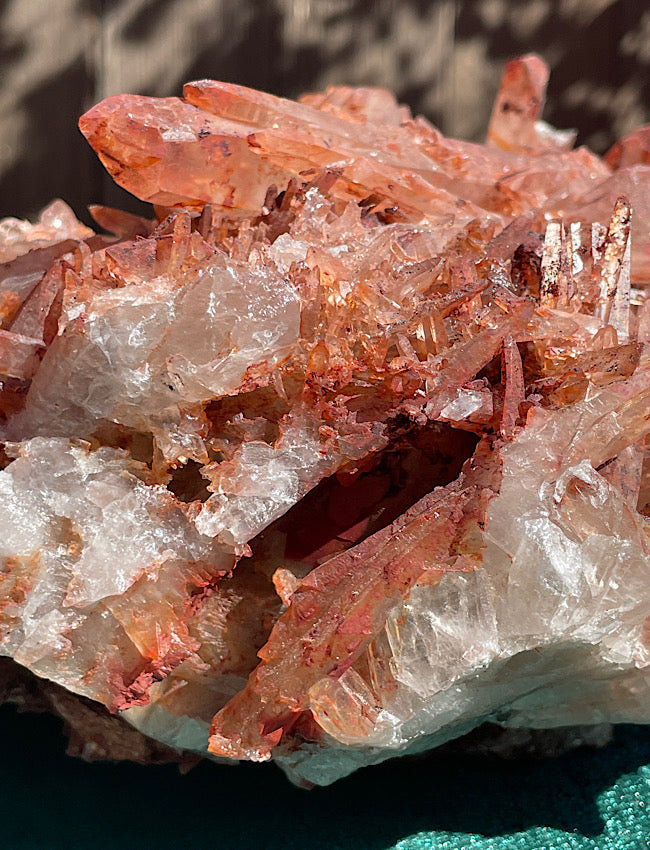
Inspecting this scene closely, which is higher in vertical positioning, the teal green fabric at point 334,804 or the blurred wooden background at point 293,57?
the blurred wooden background at point 293,57

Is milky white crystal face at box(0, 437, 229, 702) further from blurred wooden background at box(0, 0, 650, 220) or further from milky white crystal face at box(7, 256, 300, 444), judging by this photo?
blurred wooden background at box(0, 0, 650, 220)

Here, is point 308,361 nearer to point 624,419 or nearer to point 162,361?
point 162,361

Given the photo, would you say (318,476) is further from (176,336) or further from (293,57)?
(293,57)

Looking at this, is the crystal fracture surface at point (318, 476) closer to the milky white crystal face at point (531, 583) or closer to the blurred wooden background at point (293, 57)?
the milky white crystal face at point (531, 583)

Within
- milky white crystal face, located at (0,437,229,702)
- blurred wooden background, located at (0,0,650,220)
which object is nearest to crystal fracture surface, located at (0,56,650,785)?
milky white crystal face, located at (0,437,229,702)

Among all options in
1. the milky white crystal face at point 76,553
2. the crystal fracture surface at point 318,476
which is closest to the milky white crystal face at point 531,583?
the crystal fracture surface at point 318,476

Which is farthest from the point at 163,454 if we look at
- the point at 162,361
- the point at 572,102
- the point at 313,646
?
the point at 572,102
